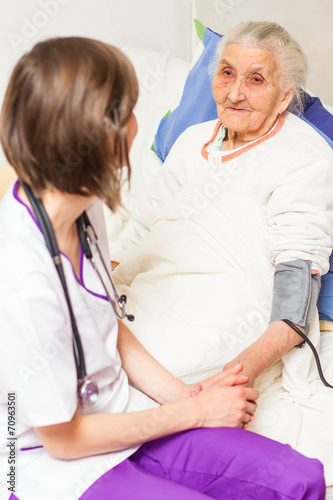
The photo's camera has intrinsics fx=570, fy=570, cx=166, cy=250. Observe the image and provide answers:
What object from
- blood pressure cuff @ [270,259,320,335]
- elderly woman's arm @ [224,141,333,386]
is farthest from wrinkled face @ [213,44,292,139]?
blood pressure cuff @ [270,259,320,335]

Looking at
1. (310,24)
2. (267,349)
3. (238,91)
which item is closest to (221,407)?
(267,349)

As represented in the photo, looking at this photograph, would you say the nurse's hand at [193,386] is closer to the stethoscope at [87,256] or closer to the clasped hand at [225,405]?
A: the clasped hand at [225,405]

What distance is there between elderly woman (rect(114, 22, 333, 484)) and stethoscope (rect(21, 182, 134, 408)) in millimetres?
345

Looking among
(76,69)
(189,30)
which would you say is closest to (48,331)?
(76,69)

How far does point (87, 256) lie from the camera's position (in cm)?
102

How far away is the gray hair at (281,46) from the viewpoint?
148cm

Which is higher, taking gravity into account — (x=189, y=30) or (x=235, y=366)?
(x=189, y=30)

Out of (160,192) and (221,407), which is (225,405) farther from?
(160,192)

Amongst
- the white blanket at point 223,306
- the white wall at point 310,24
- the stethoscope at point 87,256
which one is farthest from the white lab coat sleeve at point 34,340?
the white wall at point 310,24

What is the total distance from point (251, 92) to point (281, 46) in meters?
0.14

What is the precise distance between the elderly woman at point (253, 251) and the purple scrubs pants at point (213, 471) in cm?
22

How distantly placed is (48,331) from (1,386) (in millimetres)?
133

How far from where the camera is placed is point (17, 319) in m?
0.86

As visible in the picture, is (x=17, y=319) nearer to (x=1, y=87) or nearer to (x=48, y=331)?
(x=48, y=331)
